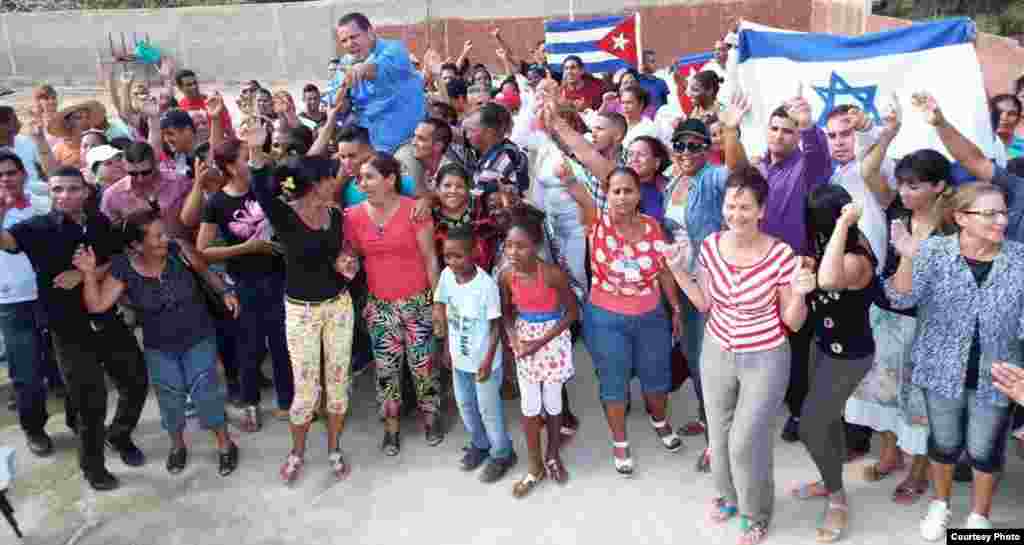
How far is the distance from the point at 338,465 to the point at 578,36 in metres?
5.84

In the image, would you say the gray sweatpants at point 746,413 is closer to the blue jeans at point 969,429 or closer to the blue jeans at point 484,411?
the blue jeans at point 969,429

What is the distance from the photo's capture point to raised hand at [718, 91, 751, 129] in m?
3.96

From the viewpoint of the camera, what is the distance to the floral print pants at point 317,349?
425 cm

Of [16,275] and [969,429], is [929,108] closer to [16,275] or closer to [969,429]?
[969,429]

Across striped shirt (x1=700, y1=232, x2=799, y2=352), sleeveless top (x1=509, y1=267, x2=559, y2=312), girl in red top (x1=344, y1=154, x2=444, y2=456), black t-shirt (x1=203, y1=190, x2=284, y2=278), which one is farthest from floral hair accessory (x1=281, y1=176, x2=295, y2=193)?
striped shirt (x1=700, y1=232, x2=799, y2=352)

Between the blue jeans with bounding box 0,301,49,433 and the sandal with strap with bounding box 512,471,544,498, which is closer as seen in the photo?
the sandal with strap with bounding box 512,471,544,498

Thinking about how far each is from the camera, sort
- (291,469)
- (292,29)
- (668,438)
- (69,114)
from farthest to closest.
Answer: (292,29) → (69,114) → (668,438) → (291,469)

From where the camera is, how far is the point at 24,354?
4727 mm

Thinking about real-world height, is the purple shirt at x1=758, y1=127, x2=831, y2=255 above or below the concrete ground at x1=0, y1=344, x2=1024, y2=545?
above

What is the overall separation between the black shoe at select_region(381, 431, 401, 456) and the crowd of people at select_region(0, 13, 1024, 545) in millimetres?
11

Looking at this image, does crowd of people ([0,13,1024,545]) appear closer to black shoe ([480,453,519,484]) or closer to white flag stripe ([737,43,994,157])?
black shoe ([480,453,519,484])

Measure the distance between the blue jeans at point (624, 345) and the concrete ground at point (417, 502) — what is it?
0.53 meters

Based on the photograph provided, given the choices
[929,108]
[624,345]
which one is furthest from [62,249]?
[929,108]

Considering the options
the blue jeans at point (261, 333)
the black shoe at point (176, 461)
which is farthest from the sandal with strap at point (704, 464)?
the black shoe at point (176, 461)
